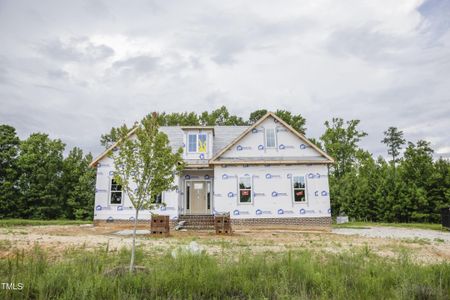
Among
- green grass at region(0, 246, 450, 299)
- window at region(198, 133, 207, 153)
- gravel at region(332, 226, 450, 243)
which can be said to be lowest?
gravel at region(332, 226, 450, 243)

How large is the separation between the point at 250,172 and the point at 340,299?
51.0 ft

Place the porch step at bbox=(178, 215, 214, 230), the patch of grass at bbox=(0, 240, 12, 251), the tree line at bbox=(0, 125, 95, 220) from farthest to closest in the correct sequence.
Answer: the tree line at bbox=(0, 125, 95, 220) → the porch step at bbox=(178, 215, 214, 230) → the patch of grass at bbox=(0, 240, 12, 251)

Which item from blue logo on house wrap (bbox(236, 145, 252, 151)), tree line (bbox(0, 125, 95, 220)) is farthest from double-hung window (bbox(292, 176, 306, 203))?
tree line (bbox(0, 125, 95, 220))

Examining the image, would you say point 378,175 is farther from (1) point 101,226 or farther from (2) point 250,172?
(1) point 101,226

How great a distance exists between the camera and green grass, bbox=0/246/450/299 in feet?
16.1

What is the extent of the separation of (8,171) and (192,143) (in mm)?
21358

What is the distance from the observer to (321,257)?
859cm

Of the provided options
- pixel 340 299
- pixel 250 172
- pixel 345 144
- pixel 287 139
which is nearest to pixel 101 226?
pixel 250 172

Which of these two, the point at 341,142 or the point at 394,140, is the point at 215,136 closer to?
the point at 341,142

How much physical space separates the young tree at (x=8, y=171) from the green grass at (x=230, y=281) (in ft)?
93.1

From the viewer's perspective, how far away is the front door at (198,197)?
848 inches

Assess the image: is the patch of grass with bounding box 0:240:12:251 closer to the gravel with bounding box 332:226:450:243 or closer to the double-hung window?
the gravel with bounding box 332:226:450:243

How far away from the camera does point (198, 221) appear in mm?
19922

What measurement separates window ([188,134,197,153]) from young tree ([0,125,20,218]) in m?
20.8
